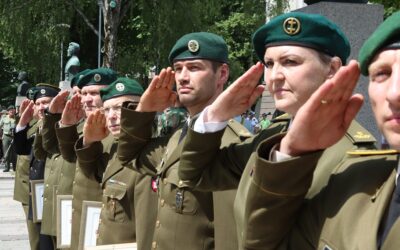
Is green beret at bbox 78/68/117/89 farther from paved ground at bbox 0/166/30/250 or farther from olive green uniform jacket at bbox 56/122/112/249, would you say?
paved ground at bbox 0/166/30/250

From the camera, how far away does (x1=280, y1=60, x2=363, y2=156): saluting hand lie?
5.05ft

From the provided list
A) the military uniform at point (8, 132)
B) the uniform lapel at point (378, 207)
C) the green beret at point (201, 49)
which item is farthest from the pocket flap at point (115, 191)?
the military uniform at point (8, 132)

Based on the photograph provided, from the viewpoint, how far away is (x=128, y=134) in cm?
347

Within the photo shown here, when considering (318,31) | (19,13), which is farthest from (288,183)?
(19,13)

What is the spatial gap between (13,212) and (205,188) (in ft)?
29.5

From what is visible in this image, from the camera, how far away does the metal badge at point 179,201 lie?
3098mm

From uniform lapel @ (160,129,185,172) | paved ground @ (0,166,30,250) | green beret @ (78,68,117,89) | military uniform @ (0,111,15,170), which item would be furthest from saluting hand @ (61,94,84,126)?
military uniform @ (0,111,15,170)

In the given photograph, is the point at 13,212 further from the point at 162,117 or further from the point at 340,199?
the point at 340,199

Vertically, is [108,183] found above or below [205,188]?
below

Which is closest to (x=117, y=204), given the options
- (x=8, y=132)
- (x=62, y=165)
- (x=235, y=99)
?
(x=62, y=165)

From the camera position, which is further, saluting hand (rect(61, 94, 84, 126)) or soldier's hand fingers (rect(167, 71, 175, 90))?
saluting hand (rect(61, 94, 84, 126))

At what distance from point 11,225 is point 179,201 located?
708cm

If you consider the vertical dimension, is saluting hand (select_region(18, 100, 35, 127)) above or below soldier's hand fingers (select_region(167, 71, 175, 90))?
below

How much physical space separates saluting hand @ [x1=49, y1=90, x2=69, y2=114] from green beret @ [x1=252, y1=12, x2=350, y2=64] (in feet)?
11.3
